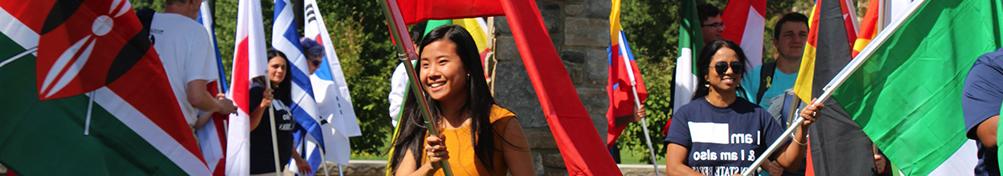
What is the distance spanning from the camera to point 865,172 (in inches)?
269

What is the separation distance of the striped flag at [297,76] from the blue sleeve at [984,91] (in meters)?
6.74

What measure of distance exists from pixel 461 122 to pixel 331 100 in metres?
7.47

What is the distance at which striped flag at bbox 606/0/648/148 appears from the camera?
11.1m

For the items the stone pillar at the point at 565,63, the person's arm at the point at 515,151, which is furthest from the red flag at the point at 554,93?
the stone pillar at the point at 565,63

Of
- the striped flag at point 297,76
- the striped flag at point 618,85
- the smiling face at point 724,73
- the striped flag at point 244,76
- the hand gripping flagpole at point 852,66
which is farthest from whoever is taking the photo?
the striped flag at point 297,76

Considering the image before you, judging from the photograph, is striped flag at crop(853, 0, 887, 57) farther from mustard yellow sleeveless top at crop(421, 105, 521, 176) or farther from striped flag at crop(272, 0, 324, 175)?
striped flag at crop(272, 0, 324, 175)

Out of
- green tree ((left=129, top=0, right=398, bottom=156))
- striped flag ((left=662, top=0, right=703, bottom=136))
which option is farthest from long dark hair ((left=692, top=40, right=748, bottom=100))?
green tree ((left=129, top=0, right=398, bottom=156))

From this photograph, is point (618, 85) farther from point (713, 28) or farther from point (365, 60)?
point (365, 60)

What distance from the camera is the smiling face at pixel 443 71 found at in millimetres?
5281

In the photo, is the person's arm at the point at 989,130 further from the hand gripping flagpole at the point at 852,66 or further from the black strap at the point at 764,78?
the black strap at the point at 764,78

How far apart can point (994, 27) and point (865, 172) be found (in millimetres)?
955

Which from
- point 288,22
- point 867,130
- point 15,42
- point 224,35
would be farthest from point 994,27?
point 224,35

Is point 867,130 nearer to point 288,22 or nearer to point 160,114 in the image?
point 160,114

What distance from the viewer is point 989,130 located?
526 centimetres
